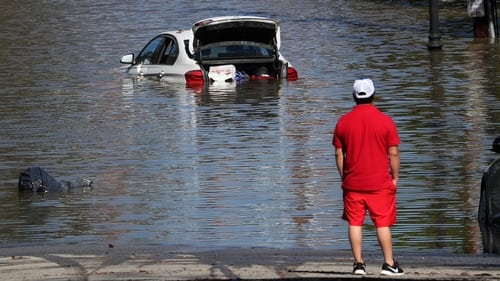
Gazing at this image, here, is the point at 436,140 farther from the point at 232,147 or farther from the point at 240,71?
the point at 240,71

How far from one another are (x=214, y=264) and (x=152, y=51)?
1849cm

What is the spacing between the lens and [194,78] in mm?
26656

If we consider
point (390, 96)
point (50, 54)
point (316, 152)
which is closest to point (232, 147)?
point (316, 152)

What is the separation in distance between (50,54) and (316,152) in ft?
60.4

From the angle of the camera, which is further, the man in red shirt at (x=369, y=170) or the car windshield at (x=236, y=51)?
the car windshield at (x=236, y=51)

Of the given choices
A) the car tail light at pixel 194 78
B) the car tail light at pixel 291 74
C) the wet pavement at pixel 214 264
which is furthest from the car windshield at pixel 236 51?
the wet pavement at pixel 214 264

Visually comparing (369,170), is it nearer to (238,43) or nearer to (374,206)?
(374,206)

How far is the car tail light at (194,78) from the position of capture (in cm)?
2666

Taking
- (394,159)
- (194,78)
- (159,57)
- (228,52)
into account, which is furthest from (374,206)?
(159,57)

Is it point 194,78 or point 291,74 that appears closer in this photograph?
point 194,78

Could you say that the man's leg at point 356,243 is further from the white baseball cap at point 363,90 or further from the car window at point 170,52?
the car window at point 170,52

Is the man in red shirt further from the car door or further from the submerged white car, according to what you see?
the car door

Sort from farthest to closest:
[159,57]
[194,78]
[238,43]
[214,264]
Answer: [159,57], [238,43], [194,78], [214,264]

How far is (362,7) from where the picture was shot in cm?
5019
